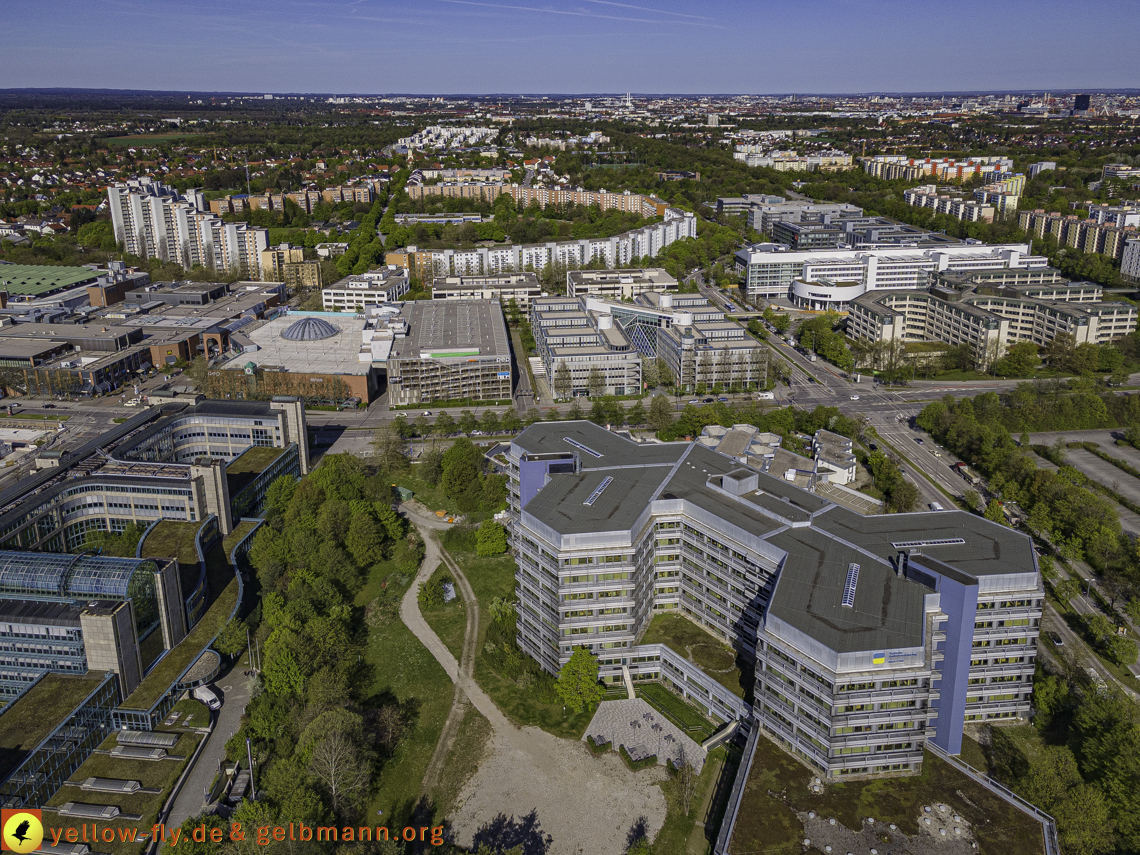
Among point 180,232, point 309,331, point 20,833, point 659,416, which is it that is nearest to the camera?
point 20,833

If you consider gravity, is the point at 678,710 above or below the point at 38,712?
below

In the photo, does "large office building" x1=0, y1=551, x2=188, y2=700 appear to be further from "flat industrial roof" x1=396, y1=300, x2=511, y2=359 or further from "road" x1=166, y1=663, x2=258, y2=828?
"flat industrial roof" x1=396, y1=300, x2=511, y2=359

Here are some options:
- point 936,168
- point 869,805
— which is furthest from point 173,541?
point 936,168

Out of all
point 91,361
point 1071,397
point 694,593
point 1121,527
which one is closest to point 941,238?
point 1071,397

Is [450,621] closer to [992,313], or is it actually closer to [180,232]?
[992,313]

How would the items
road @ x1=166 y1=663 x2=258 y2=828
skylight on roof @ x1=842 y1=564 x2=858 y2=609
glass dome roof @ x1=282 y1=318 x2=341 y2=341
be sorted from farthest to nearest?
glass dome roof @ x1=282 y1=318 x2=341 y2=341 → skylight on roof @ x1=842 y1=564 x2=858 y2=609 → road @ x1=166 y1=663 x2=258 y2=828

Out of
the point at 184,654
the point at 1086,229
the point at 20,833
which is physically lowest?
the point at 20,833

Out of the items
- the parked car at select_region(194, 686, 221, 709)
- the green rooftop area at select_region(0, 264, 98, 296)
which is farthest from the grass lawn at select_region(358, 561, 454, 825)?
the green rooftop area at select_region(0, 264, 98, 296)
